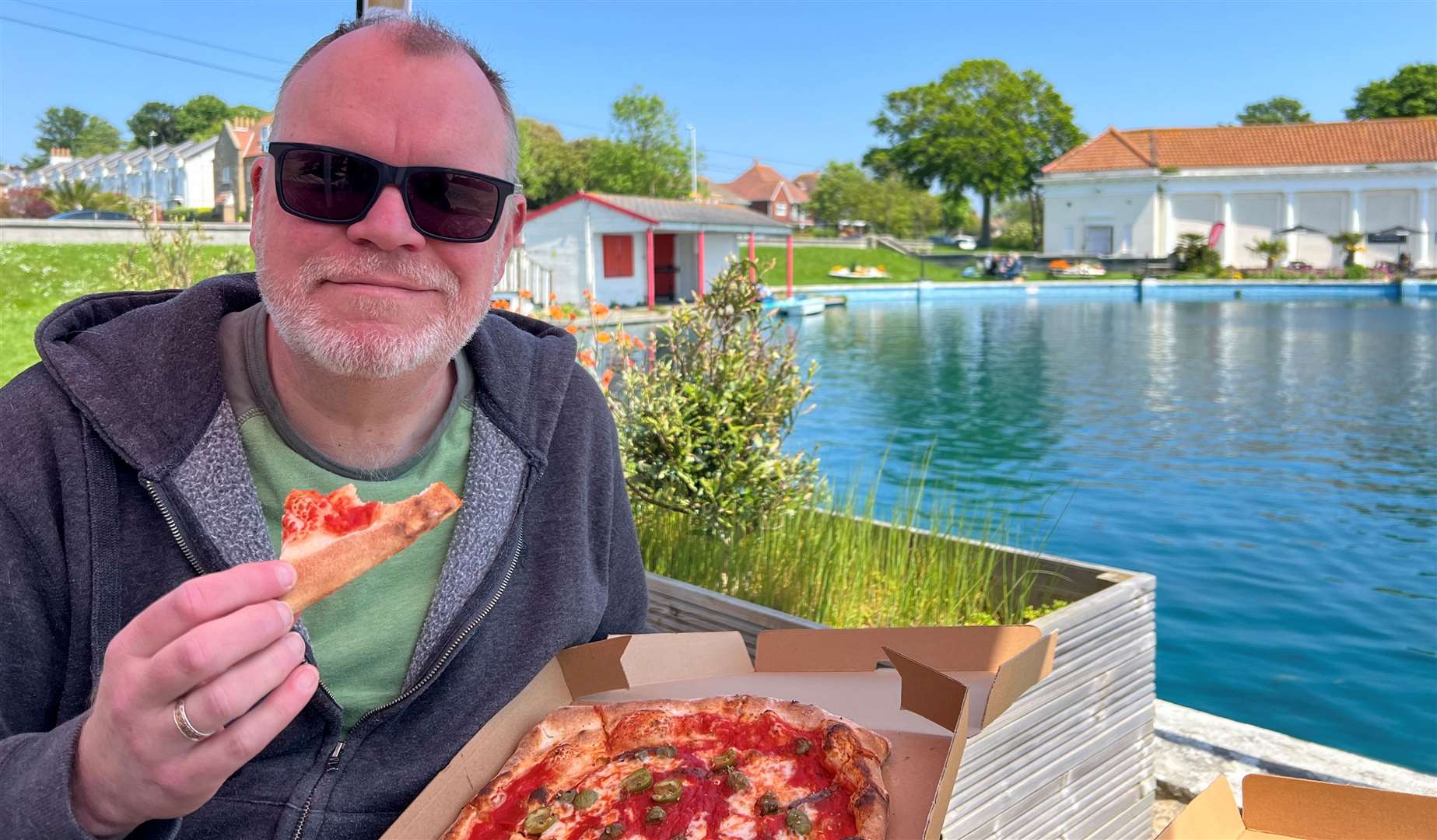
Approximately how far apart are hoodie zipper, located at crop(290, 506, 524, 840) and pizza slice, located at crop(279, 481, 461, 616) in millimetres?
449

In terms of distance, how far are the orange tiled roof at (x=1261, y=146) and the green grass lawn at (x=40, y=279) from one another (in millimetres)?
46890

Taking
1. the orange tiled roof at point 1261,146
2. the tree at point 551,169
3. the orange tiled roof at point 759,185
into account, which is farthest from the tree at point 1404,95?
the tree at point 551,169

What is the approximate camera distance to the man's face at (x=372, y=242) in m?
1.49

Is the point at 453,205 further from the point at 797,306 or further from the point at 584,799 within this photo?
the point at 797,306

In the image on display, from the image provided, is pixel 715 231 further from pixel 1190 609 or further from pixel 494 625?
pixel 494 625

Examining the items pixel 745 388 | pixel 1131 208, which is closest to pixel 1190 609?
pixel 745 388

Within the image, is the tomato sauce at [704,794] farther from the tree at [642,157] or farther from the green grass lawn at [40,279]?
the tree at [642,157]

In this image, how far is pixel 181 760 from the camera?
980 millimetres

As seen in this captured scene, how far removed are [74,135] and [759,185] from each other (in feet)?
165

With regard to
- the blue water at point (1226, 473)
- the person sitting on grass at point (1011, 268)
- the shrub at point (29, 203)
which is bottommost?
the blue water at point (1226, 473)

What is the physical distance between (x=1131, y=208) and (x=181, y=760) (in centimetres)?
5637

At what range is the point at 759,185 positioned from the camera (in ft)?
292

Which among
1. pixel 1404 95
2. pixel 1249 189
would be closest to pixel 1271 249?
pixel 1249 189

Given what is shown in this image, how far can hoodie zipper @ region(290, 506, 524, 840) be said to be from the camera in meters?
1.49
